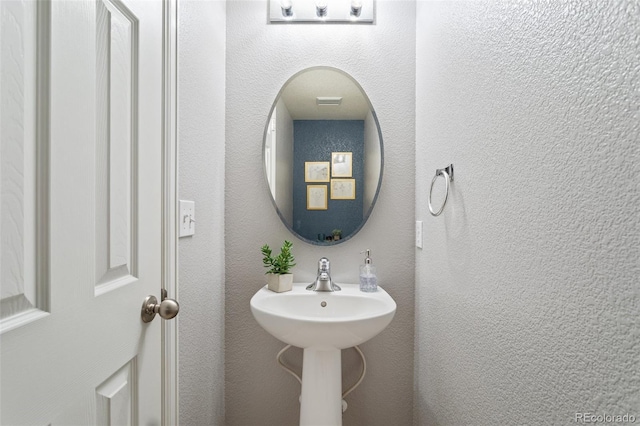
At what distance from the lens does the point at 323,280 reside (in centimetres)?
147

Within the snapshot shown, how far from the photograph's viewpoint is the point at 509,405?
0.74 m

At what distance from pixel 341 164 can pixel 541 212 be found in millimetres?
1033

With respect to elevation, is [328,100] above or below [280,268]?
above

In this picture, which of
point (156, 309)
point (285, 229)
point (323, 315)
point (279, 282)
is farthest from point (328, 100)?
point (156, 309)

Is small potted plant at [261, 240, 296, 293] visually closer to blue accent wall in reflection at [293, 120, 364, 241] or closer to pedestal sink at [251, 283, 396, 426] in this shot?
pedestal sink at [251, 283, 396, 426]

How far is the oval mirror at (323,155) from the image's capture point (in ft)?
5.21

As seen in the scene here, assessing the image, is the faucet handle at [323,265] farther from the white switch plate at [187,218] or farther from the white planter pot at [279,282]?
the white switch plate at [187,218]

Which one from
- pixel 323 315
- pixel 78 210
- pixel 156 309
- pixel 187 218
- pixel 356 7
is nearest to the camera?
pixel 78 210

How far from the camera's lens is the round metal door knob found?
836 millimetres

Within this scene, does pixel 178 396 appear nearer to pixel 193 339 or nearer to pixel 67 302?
pixel 193 339

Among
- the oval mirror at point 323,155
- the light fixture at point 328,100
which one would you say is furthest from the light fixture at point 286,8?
the light fixture at point 328,100

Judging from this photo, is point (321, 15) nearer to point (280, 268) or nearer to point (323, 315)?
point (280, 268)

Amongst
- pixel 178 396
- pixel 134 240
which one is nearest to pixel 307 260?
pixel 178 396

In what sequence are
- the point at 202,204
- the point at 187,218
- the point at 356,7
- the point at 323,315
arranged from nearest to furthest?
1. the point at 187,218
2. the point at 202,204
3. the point at 323,315
4. the point at 356,7
